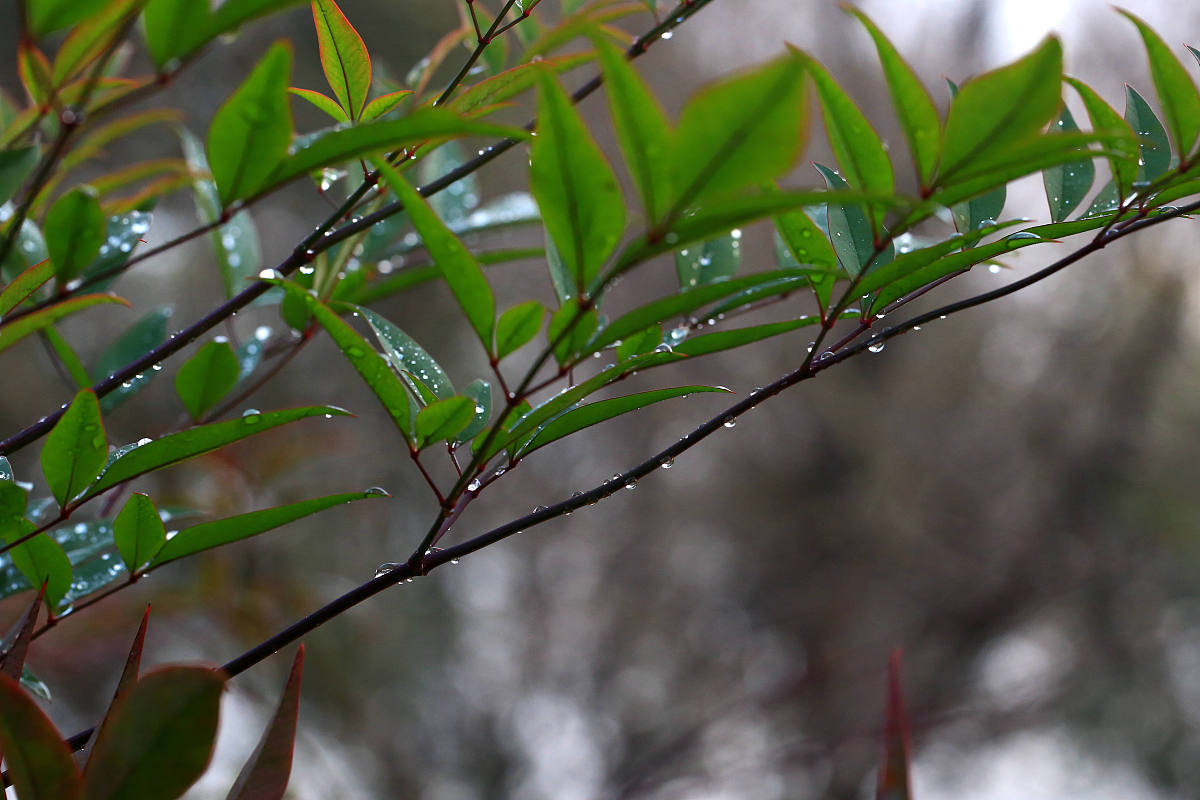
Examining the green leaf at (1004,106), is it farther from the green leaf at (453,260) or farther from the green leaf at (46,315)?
the green leaf at (46,315)

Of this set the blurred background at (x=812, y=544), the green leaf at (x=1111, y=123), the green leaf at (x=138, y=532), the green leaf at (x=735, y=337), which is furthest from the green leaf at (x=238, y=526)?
the blurred background at (x=812, y=544)

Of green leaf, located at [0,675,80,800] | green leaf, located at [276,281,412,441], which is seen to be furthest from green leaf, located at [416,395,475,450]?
green leaf, located at [0,675,80,800]

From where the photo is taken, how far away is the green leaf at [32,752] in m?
0.17

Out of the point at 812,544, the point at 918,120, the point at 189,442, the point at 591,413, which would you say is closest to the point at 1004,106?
the point at 918,120

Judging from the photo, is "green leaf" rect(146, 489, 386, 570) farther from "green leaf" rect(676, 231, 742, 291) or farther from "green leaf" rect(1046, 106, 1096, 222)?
"green leaf" rect(1046, 106, 1096, 222)

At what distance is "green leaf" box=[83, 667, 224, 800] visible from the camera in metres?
0.17

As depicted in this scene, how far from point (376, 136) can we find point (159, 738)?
0.14 m

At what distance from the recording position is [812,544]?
2559 millimetres

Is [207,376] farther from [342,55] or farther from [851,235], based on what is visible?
[851,235]

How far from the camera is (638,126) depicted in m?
0.15

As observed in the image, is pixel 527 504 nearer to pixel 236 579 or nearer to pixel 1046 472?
pixel 236 579

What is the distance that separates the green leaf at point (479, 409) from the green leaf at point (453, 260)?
5 centimetres

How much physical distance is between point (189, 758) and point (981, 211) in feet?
0.95

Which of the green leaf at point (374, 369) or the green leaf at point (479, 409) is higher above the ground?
the green leaf at point (374, 369)
